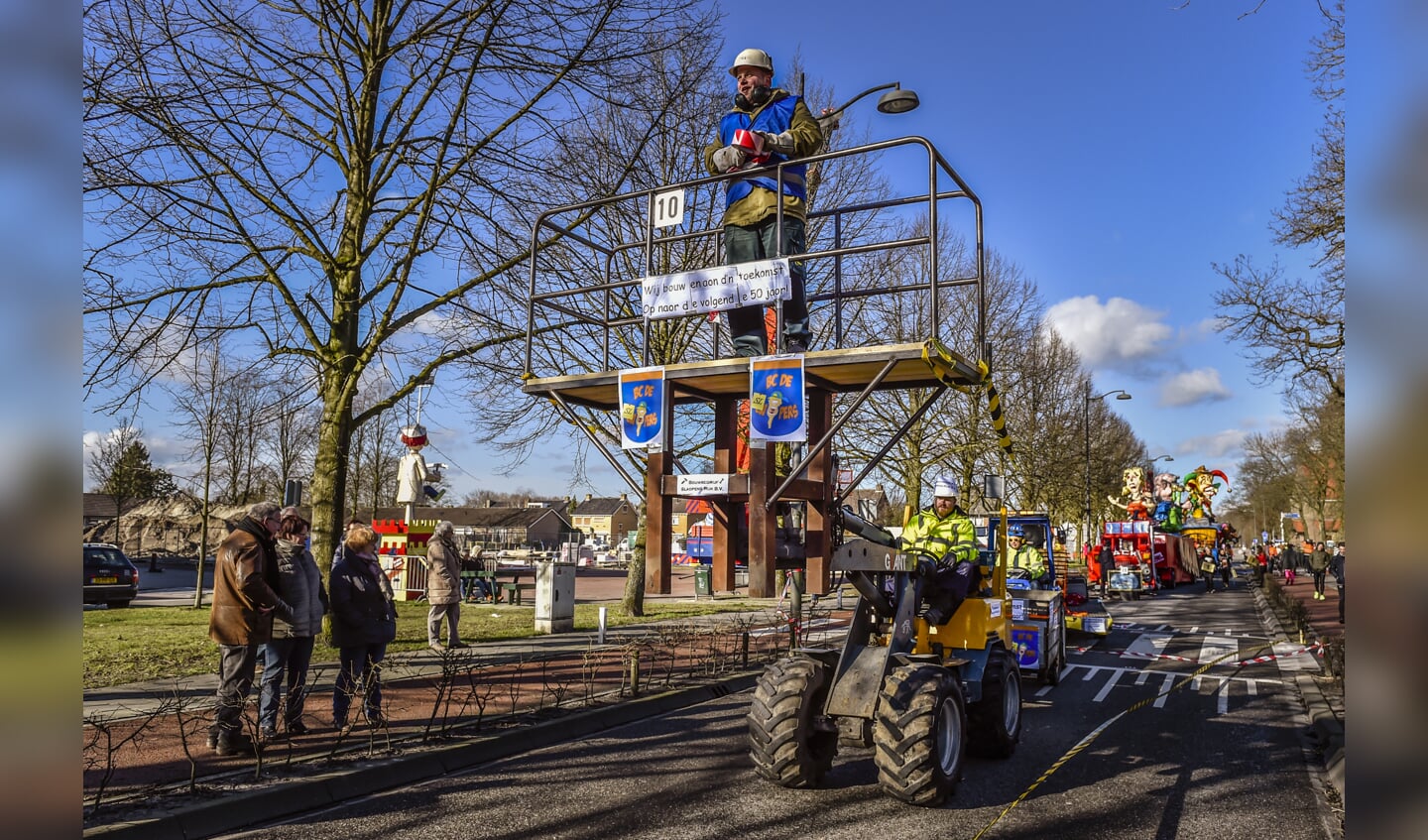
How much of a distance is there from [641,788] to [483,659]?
5.93 m

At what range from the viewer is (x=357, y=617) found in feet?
27.1

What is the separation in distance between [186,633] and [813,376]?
13751 millimetres

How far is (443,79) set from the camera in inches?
468

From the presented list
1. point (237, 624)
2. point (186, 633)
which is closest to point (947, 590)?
point (237, 624)

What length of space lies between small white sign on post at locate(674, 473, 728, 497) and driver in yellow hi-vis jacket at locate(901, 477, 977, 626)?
4108 mm

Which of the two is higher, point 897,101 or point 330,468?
point 897,101

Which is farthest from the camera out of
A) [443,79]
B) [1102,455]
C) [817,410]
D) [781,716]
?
[1102,455]

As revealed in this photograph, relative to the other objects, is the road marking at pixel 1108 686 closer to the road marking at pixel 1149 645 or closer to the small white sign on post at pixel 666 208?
the road marking at pixel 1149 645

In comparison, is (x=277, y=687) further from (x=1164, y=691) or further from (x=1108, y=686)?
(x=1164, y=691)

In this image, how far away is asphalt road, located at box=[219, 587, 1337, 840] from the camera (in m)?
6.18

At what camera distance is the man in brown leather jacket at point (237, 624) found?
7227 mm

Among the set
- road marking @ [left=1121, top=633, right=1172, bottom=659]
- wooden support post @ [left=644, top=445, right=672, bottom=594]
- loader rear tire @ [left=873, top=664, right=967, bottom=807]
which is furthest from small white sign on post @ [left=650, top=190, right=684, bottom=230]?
road marking @ [left=1121, top=633, right=1172, bottom=659]
